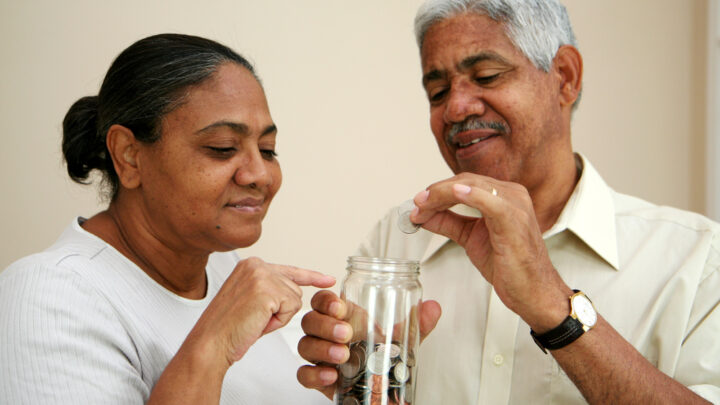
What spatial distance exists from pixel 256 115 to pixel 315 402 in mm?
764

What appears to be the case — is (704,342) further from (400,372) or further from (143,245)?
(143,245)

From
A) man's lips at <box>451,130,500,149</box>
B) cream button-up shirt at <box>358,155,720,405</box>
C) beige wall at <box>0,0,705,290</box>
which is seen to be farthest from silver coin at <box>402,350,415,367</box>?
beige wall at <box>0,0,705,290</box>

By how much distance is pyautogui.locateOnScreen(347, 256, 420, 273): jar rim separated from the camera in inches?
37.8

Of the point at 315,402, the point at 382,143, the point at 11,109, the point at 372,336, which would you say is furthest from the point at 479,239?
the point at 11,109

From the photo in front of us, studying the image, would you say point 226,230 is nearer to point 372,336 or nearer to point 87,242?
point 87,242

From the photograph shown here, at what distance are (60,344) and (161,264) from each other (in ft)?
1.22

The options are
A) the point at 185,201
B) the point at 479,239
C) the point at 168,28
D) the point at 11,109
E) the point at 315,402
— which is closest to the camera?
the point at 479,239

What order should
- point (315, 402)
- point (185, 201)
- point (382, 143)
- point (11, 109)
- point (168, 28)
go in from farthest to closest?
point (382, 143)
point (168, 28)
point (11, 109)
point (315, 402)
point (185, 201)

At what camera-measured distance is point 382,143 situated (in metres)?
2.59

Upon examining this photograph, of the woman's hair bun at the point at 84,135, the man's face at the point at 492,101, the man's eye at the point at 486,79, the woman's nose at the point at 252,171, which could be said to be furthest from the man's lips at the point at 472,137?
the woman's hair bun at the point at 84,135

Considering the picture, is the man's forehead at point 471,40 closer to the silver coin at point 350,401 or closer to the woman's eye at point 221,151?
the woman's eye at point 221,151

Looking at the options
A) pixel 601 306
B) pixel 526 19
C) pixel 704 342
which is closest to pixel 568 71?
pixel 526 19

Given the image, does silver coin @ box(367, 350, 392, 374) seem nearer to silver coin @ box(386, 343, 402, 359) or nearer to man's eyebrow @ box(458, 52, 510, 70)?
silver coin @ box(386, 343, 402, 359)

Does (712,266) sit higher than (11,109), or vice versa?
(11,109)
